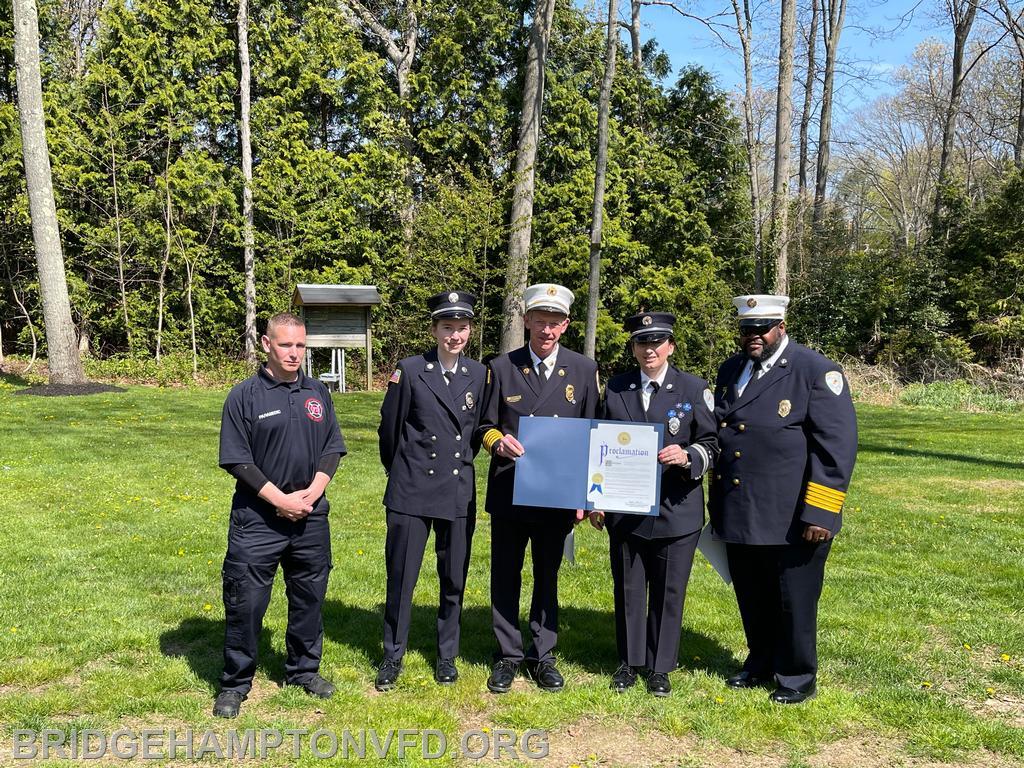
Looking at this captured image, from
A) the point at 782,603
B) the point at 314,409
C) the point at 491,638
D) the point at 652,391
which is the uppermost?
the point at 652,391

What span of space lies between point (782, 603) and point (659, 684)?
2.65ft

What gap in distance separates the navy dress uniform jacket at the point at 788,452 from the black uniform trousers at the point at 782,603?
148 millimetres

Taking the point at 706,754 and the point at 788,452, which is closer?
the point at 706,754

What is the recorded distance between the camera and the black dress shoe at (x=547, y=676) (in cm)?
434

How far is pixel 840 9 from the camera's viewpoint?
90.3 feet

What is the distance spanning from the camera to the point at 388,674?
14.3 feet

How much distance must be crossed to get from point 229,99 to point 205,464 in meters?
13.9

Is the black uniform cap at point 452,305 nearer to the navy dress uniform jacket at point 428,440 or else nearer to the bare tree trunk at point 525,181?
the navy dress uniform jacket at point 428,440

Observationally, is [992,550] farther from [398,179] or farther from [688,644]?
[398,179]

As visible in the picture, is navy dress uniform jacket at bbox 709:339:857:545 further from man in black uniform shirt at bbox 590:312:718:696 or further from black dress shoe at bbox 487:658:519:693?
black dress shoe at bbox 487:658:519:693

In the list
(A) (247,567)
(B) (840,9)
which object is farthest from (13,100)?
(B) (840,9)

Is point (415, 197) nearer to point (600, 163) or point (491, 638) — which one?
point (600, 163)

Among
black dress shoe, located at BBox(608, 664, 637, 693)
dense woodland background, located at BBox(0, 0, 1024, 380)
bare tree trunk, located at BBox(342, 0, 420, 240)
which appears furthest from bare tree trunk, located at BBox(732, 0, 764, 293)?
black dress shoe, located at BBox(608, 664, 637, 693)

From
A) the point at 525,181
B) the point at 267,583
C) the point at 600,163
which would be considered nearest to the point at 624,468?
the point at 267,583
